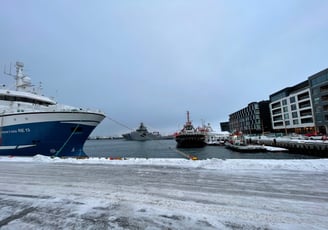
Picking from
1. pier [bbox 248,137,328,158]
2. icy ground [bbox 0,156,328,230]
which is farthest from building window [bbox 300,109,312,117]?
icy ground [bbox 0,156,328,230]

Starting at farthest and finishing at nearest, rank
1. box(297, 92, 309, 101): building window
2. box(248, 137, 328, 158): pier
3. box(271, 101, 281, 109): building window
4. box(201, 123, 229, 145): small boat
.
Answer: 1. box(271, 101, 281, 109): building window
2. box(201, 123, 229, 145): small boat
3. box(297, 92, 309, 101): building window
4. box(248, 137, 328, 158): pier

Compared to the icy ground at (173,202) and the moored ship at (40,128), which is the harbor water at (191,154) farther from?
the icy ground at (173,202)

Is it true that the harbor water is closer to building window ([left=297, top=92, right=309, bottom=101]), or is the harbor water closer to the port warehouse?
the port warehouse

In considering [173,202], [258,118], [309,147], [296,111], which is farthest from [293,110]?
[173,202]

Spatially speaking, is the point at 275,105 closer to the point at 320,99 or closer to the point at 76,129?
the point at 320,99

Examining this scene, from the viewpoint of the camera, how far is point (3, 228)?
306 cm

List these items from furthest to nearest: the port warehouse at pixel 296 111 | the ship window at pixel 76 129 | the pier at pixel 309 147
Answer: the port warehouse at pixel 296 111 < the pier at pixel 309 147 < the ship window at pixel 76 129

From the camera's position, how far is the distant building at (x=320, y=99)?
138 feet

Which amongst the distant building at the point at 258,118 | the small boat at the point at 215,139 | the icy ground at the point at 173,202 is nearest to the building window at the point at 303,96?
the distant building at the point at 258,118

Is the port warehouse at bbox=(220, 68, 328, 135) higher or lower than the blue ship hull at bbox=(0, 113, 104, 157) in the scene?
higher

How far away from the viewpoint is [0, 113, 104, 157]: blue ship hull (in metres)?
13.5

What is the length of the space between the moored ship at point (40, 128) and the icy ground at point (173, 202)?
7552 mm

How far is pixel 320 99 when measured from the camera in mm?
43344

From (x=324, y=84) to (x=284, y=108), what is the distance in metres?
16.8
